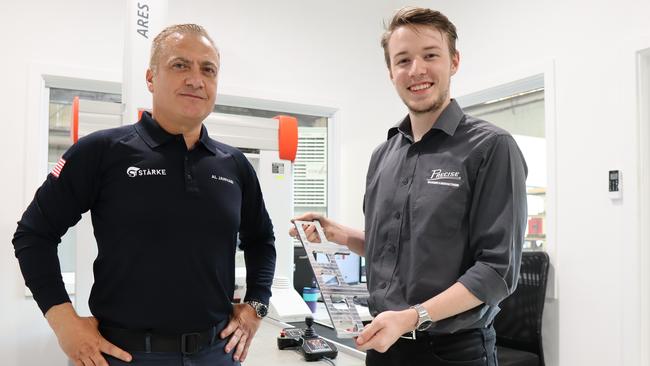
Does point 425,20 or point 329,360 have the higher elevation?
point 425,20

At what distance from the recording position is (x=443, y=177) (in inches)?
49.1

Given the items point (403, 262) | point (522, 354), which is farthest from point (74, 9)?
point (522, 354)

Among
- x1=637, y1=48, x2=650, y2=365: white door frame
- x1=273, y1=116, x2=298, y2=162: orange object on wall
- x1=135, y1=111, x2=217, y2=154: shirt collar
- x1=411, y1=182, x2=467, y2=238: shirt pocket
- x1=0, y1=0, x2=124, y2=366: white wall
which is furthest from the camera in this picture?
x1=0, y1=0, x2=124, y2=366: white wall

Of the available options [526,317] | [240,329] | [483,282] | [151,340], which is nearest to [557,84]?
[526,317]

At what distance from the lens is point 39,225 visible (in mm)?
1205

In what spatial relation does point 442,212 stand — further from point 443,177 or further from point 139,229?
point 139,229

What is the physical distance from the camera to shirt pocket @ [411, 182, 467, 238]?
1.21 metres

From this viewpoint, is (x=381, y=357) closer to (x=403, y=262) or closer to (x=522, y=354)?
(x=403, y=262)

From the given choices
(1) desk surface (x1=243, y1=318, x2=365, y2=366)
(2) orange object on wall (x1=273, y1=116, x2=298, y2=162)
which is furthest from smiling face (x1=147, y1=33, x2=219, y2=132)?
(2) orange object on wall (x1=273, y1=116, x2=298, y2=162)

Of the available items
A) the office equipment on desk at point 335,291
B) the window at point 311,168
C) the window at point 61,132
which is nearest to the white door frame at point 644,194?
the office equipment on desk at point 335,291

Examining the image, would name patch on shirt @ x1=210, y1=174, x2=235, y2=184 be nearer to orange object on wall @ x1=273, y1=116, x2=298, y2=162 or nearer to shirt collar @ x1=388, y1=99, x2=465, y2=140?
shirt collar @ x1=388, y1=99, x2=465, y2=140

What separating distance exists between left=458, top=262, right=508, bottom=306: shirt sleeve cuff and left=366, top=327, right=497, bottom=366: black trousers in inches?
4.9

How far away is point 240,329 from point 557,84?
8.10 ft

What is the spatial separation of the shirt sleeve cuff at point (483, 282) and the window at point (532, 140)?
2229 millimetres
